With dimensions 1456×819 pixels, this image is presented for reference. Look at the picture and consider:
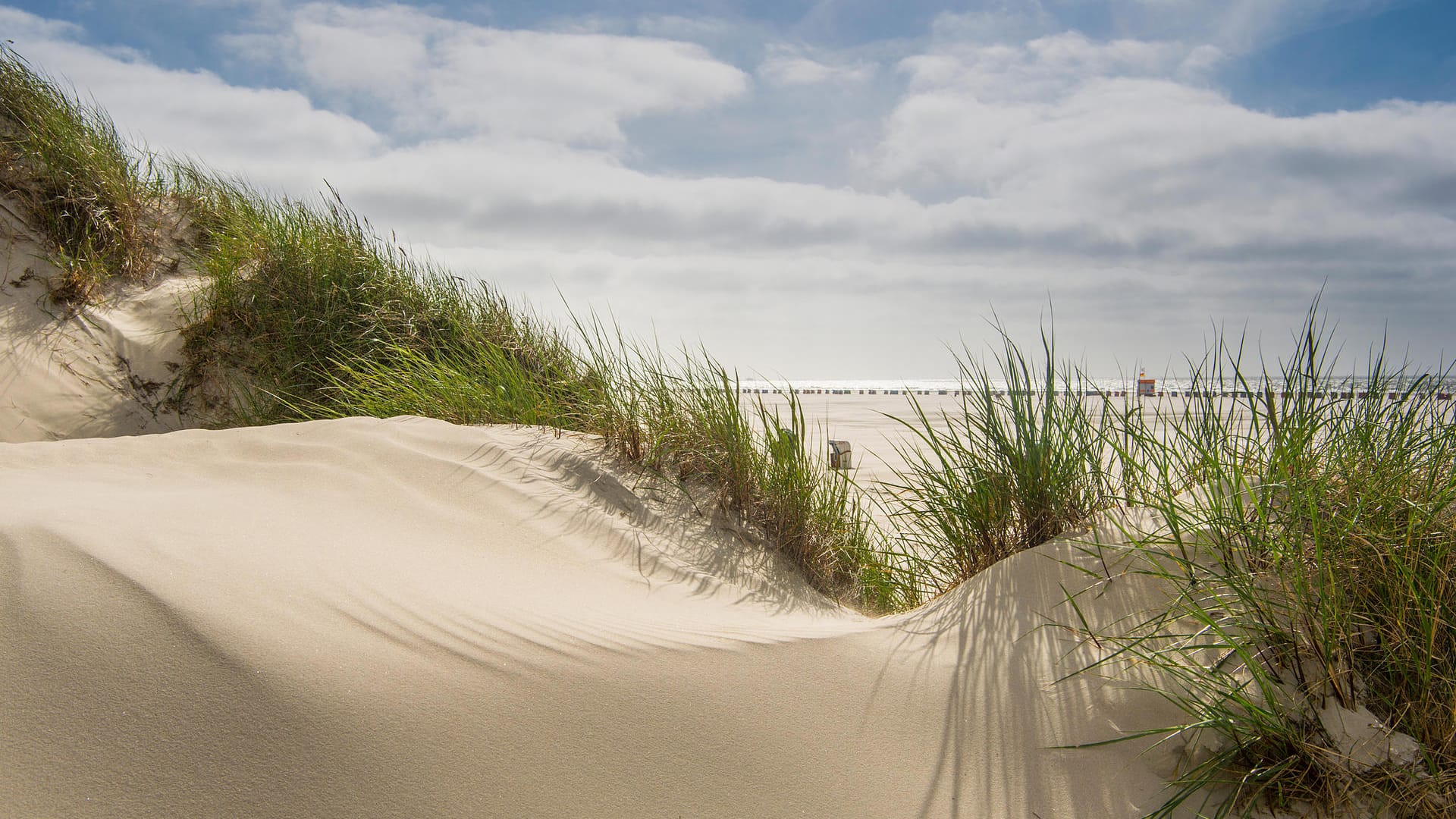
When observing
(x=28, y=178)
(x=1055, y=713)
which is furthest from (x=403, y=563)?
(x=28, y=178)

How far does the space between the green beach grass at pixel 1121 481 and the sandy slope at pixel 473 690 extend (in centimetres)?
22

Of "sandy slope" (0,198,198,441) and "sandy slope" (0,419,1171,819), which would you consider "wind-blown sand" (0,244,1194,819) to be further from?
"sandy slope" (0,198,198,441)

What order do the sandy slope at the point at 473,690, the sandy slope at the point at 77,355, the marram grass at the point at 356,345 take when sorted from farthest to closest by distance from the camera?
the sandy slope at the point at 77,355 < the marram grass at the point at 356,345 < the sandy slope at the point at 473,690

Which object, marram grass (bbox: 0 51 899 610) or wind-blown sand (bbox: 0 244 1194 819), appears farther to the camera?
marram grass (bbox: 0 51 899 610)

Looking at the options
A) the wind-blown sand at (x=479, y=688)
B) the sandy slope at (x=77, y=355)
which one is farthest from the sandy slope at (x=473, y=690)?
the sandy slope at (x=77, y=355)

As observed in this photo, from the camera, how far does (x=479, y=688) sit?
186 centimetres

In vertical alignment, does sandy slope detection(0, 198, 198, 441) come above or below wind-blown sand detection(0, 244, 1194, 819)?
above

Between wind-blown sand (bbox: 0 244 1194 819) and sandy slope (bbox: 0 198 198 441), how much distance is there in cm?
343

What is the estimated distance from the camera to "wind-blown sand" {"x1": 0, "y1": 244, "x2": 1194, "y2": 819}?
5.47ft

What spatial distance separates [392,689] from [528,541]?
43.1 inches

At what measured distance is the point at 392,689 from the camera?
182 cm

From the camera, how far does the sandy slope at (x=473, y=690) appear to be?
5.46ft

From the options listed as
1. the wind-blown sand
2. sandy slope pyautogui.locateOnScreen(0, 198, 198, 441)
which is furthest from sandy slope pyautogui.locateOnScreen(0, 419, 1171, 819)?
sandy slope pyautogui.locateOnScreen(0, 198, 198, 441)

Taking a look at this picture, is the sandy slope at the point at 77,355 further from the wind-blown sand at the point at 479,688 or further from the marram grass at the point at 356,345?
the wind-blown sand at the point at 479,688
